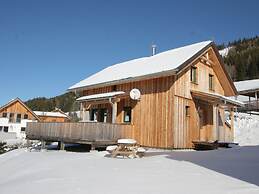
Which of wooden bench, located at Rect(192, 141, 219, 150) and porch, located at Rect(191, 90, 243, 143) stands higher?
porch, located at Rect(191, 90, 243, 143)

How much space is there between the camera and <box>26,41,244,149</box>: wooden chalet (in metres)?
18.2

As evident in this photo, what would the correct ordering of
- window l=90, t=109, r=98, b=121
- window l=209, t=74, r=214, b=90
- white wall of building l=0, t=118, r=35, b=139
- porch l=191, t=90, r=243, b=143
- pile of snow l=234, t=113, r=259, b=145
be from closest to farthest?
porch l=191, t=90, r=243, b=143, window l=209, t=74, r=214, b=90, window l=90, t=109, r=98, b=121, pile of snow l=234, t=113, r=259, b=145, white wall of building l=0, t=118, r=35, b=139

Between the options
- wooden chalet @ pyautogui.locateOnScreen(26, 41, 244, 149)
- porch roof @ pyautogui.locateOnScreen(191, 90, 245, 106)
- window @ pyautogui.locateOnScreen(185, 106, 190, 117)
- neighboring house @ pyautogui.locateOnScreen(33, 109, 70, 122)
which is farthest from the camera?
neighboring house @ pyautogui.locateOnScreen(33, 109, 70, 122)

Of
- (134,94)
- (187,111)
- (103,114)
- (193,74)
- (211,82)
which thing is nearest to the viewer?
(187,111)

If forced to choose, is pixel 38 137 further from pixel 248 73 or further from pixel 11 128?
pixel 248 73

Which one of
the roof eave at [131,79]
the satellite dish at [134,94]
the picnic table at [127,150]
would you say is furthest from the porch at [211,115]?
the picnic table at [127,150]

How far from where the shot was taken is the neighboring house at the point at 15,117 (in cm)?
4831

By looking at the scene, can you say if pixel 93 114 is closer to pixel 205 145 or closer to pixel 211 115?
pixel 211 115

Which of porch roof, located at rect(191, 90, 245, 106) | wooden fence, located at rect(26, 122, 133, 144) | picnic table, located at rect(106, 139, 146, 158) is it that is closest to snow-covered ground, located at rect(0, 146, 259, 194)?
picnic table, located at rect(106, 139, 146, 158)

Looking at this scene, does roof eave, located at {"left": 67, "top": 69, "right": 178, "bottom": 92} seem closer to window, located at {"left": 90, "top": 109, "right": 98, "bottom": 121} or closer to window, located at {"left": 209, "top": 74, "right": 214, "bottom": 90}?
window, located at {"left": 90, "top": 109, "right": 98, "bottom": 121}

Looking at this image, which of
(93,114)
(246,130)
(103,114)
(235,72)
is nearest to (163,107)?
(103,114)

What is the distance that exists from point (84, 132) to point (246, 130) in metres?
16.6

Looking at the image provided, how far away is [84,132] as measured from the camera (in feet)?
59.1

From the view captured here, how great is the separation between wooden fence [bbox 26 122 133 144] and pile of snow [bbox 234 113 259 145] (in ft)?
35.6
